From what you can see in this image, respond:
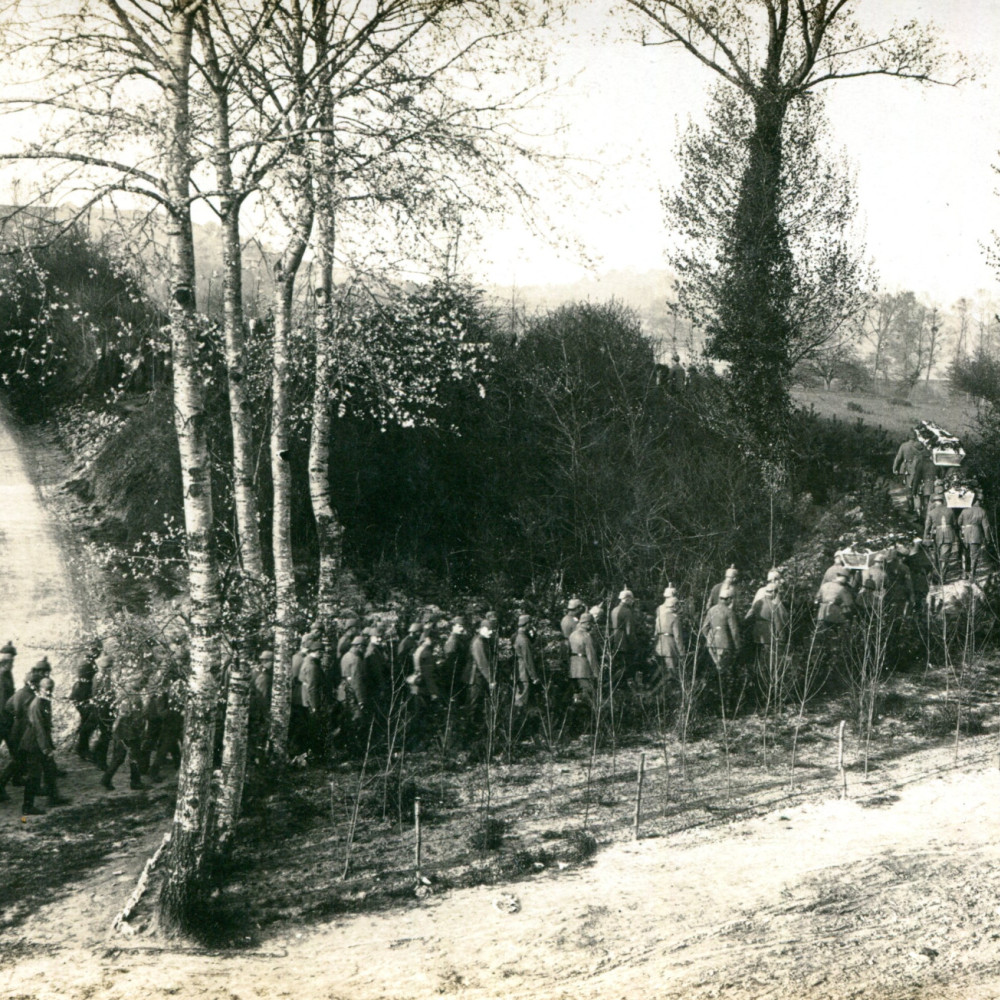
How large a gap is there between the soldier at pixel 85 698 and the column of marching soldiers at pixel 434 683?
0.05 feet

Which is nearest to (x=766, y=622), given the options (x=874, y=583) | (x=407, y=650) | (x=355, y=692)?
(x=874, y=583)

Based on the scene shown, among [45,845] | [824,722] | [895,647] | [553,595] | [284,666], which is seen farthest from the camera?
[553,595]

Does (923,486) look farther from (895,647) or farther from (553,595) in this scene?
(553,595)

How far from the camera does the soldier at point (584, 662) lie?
10.5 metres

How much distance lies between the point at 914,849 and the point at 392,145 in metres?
7.63

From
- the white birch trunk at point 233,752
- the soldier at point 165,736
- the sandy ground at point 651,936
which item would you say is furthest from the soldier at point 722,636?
the white birch trunk at point 233,752

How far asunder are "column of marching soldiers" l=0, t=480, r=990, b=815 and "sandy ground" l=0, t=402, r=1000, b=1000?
53.9 inches

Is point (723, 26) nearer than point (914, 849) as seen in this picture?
No

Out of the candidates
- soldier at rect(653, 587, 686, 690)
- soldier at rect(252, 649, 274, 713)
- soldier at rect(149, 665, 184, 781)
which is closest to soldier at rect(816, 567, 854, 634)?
soldier at rect(653, 587, 686, 690)

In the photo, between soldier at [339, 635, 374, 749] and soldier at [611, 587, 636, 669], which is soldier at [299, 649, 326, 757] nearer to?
soldier at [339, 635, 374, 749]

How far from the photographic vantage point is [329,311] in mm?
9664

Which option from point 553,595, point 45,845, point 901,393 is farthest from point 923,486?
point 901,393

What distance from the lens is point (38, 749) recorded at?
27.9 ft

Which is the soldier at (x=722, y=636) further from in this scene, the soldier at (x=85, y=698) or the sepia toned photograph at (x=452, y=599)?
the soldier at (x=85, y=698)
